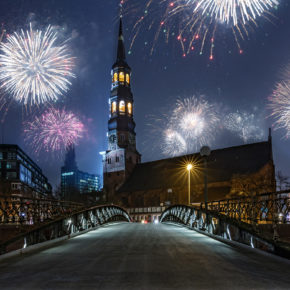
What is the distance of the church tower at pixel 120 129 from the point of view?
89.1 metres

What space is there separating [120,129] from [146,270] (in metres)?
83.2

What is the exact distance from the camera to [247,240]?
11.3m

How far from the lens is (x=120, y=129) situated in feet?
294

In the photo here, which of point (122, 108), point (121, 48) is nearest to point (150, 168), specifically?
point (122, 108)

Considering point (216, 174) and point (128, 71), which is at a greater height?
point (128, 71)

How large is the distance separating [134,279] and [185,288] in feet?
3.71

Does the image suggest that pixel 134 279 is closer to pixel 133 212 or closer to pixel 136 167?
pixel 133 212

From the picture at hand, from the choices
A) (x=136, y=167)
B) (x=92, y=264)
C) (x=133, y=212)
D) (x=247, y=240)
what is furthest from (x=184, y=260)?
(x=136, y=167)

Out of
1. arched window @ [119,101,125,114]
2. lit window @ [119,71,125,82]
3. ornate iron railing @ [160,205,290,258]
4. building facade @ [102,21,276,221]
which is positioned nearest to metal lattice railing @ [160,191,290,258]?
ornate iron railing @ [160,205,290,258]

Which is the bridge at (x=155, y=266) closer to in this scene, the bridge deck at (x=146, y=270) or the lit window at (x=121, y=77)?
the bridge deck at (x=146, y=270)

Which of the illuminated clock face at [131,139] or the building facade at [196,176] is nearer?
the building facade at [196,176]

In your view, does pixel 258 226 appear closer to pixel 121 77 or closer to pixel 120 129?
pixel 120 129

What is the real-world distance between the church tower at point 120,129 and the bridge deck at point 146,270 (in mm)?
78836

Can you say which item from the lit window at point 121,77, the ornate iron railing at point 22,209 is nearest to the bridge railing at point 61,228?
the ornate iron railing at point 22,209
